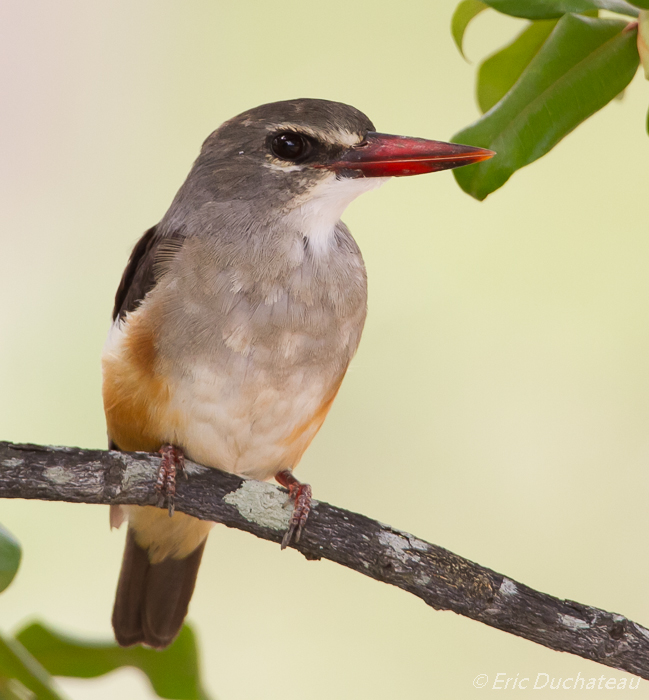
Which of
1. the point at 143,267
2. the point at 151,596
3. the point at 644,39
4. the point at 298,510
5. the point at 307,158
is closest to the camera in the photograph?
the point at 644,39

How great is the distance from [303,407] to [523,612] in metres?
0.63

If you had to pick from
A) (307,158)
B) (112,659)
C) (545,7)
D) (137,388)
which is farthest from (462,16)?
(112,659)

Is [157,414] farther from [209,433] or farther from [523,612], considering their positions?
[523,612]

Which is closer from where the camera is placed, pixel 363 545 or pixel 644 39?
pixel 644 39

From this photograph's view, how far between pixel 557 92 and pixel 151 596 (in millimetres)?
1548

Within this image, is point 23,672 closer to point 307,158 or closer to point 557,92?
point 307,158

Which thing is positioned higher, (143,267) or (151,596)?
(143,267)

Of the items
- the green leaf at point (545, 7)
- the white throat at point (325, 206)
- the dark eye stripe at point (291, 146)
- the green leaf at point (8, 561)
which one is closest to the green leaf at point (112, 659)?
the green leaf at point (8, 561)

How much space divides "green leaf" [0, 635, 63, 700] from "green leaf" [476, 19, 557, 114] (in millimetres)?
1372

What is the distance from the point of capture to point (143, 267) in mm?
1844

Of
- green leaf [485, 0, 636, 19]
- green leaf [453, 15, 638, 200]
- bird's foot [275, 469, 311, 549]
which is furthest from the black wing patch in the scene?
green leaf [485, 0, 636, 19]

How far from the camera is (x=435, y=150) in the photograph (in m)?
1.53

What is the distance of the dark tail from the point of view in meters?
2.05

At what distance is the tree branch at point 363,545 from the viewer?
141cm
